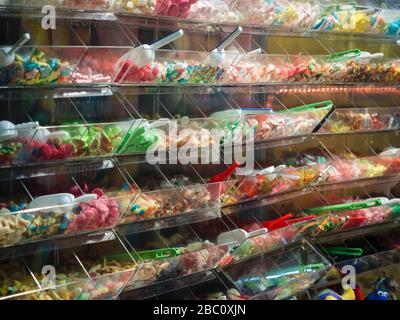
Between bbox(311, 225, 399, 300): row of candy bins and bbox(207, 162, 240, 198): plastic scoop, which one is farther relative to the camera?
bbox(311, 225, 399, 300): row of candy bins

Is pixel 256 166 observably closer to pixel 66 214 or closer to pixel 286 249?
pixel 286 249

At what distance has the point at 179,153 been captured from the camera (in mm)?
2727

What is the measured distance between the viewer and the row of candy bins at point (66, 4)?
2.15 metres

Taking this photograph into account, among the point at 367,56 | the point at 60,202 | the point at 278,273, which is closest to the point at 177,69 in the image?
the point at 60,202

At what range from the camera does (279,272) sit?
3.16 meters

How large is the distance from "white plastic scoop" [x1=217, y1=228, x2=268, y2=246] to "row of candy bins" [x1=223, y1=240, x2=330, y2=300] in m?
0.15

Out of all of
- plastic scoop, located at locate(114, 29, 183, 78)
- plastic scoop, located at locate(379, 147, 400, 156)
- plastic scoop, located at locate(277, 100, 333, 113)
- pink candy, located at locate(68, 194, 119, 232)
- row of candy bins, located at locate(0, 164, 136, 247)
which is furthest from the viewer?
plastic scoop, located at locate(379, 147, 400, 156)

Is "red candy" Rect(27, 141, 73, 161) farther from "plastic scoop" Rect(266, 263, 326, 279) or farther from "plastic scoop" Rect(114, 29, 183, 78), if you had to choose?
"plastic scoop" Rect(266, 263, 326, 279)

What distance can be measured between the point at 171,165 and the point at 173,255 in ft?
1.80

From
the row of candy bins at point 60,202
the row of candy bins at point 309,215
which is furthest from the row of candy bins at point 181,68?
the row of candy bins at point 309,215

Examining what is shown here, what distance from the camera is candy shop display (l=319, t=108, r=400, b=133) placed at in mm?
3576

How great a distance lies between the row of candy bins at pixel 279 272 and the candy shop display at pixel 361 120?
0.72 metres

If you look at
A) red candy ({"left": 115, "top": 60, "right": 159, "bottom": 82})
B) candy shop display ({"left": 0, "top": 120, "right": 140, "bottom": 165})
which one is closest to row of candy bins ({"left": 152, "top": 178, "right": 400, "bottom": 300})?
candy shop display ({"left": 0, "top": 120, "right": 140, "bottom": 165})

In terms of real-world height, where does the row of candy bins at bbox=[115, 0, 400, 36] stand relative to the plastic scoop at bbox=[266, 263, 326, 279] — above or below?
above
